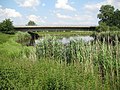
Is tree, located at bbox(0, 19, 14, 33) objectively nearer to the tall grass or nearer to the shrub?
the shrub

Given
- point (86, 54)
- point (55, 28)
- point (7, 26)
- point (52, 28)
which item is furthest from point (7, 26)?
point (86, 54)

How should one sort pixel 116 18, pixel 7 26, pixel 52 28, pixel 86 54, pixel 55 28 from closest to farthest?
pixel 86 54, pixel 55 28, pixel 52 28, pixel 7 26, pixel 116 18

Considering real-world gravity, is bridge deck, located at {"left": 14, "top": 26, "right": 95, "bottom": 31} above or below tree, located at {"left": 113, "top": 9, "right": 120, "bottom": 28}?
below

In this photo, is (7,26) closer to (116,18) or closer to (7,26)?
(7,26)

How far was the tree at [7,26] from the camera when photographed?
87.7 meters

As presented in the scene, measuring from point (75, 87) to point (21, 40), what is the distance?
62561 mm

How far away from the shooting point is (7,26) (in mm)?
88000

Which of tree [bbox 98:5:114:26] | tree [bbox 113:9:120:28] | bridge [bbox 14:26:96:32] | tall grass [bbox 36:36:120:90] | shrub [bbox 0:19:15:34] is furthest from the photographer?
tree [bbox 98:5:114:26]

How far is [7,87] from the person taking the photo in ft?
36.7

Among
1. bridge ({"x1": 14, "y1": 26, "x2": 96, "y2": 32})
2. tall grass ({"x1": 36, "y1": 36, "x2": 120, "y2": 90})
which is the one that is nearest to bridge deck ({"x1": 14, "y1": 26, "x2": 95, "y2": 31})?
bridge ({"x1": 14, "y1": 26, "x2": 96, "y2": 32})

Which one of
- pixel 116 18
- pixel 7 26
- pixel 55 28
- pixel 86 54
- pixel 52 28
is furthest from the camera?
pixel 116 18

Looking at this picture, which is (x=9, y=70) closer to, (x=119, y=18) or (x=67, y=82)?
(x=67, y=82)

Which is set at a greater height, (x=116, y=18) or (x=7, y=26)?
(x=116, y=18)

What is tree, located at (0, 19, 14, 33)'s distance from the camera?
87681 millimetres
